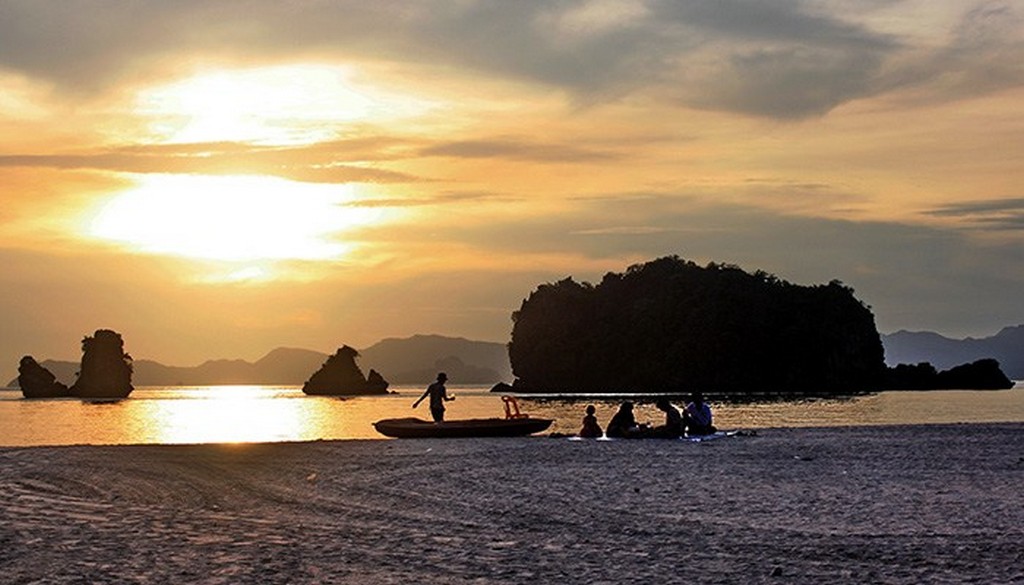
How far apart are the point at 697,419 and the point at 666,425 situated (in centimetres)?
144

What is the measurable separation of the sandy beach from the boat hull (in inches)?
336

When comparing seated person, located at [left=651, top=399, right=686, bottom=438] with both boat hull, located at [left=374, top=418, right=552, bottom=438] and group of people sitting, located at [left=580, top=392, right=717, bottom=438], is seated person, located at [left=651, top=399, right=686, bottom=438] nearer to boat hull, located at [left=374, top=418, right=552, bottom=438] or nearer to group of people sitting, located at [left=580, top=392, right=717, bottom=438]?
group of people sitting, located at [left=580, top=392, right=717, bottom=438]

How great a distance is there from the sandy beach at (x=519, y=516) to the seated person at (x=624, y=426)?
17.4 ft

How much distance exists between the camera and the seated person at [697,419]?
41.8m

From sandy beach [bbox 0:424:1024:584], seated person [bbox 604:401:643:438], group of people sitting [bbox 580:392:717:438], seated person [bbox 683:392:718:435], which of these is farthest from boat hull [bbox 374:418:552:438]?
sandy beach [bbox 0:424:1024:584]

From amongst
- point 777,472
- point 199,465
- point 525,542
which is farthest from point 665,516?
point 199,465

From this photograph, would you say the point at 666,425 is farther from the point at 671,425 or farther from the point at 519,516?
the point at 519,516

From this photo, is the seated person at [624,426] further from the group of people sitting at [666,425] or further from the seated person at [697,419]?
the seated person at [697,419]

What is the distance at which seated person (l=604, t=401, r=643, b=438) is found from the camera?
136ft

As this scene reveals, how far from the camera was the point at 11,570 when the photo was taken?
15305 mm

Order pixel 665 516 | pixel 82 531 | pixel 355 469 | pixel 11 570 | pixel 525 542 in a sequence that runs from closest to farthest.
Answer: pixel 11 570
pixel 525 542
pixel 82 531
pixel 665 516
pixel 355 469

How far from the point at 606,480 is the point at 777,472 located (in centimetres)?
474

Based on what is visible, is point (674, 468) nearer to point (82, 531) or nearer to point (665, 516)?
point (665, 516)

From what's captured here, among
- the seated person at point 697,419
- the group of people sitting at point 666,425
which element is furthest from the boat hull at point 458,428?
the seated person at point 697,419
